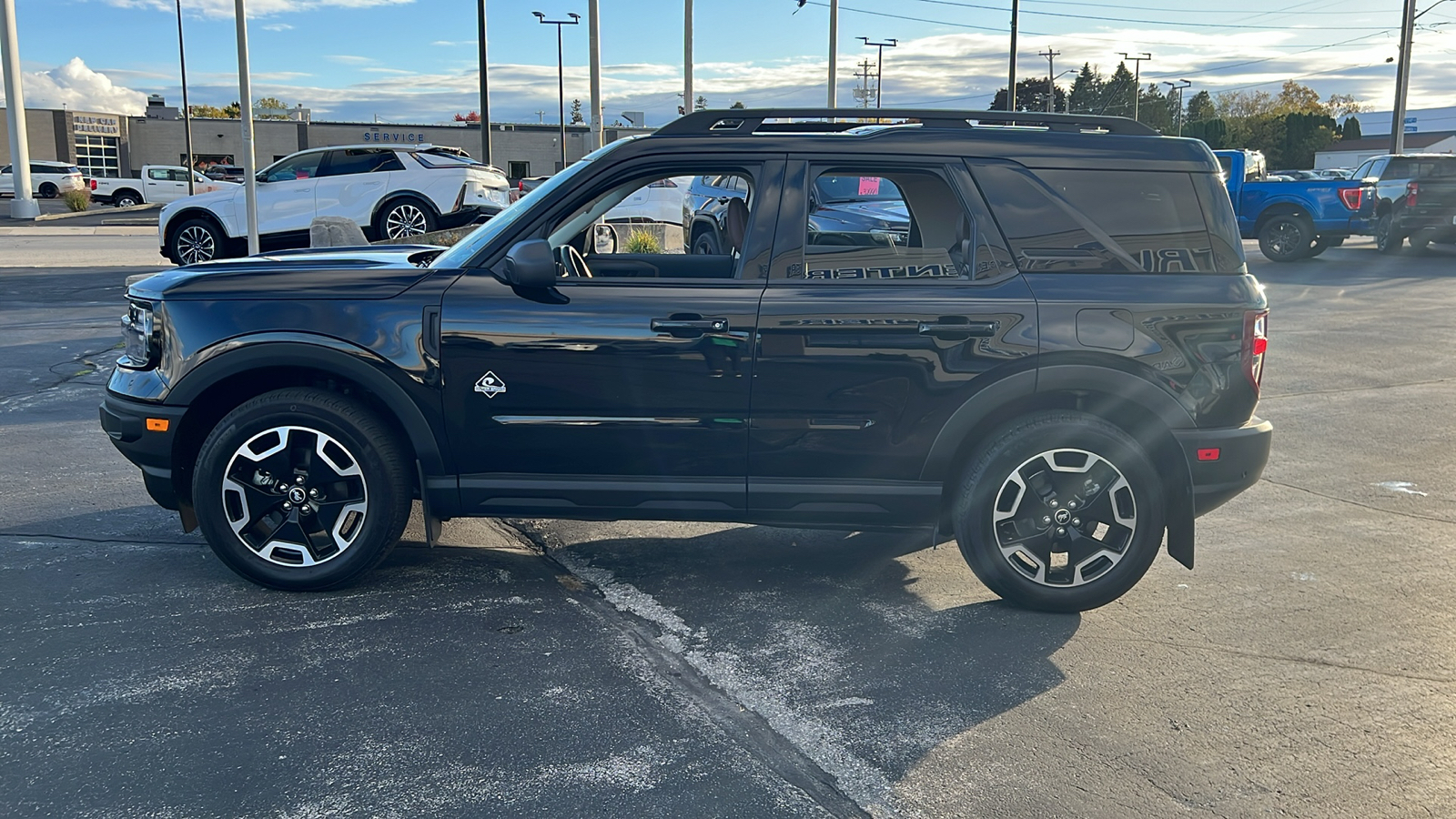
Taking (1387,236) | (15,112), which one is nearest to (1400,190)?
(1387,236)

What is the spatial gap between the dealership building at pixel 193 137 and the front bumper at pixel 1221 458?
235 feet

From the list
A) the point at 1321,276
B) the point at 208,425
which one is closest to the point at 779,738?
the point at 208,425

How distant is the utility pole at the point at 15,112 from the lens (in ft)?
105

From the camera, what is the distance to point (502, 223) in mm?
4609

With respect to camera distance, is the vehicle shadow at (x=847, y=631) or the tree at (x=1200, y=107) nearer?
the vehicle shadow at (x=847, y=631)

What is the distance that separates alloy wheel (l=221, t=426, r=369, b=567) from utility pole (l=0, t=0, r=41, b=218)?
34.3m

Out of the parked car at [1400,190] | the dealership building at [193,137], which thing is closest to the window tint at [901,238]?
the parked car at [1400,190]

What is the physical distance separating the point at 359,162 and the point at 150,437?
13735 millimetres

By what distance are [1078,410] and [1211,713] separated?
50.5 inches

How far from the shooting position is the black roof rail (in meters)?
4.57

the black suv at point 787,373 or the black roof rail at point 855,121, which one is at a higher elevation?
the black roof rail at point 855,121

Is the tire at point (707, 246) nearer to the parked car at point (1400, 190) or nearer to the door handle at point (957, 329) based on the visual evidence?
the door handle at point (957, 329)

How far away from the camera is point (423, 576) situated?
4891mm

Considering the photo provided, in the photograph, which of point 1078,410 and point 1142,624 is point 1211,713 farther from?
point 1078,410
